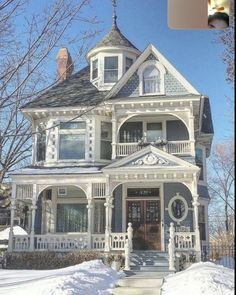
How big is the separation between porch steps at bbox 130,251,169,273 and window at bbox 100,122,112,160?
510 cm

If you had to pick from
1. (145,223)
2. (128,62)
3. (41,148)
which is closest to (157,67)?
(128,62)

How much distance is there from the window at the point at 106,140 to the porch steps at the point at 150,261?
201 inches

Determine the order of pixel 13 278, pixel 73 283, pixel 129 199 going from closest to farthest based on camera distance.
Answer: pixel 73 283
pixel 13 278
pixel 129 199

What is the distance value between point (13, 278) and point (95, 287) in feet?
9.44

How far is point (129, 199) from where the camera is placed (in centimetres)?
1938

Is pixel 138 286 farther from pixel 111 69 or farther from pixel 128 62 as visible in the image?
pixel 128 62

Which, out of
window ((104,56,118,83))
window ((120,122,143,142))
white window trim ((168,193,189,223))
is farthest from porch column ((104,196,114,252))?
window ((104,56,118,83))

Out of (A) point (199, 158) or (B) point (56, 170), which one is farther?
(A) point (199, 158)

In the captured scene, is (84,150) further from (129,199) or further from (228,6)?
(228,6)

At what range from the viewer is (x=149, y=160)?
59.1 ft

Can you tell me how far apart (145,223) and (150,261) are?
2554mm

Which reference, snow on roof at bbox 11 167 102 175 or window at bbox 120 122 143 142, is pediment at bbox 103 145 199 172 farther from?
window at bbox 120 122 143 142

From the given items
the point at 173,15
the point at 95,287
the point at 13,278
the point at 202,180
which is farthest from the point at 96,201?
the point at 173,15

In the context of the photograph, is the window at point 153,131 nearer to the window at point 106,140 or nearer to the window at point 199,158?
the window at point 106,140
